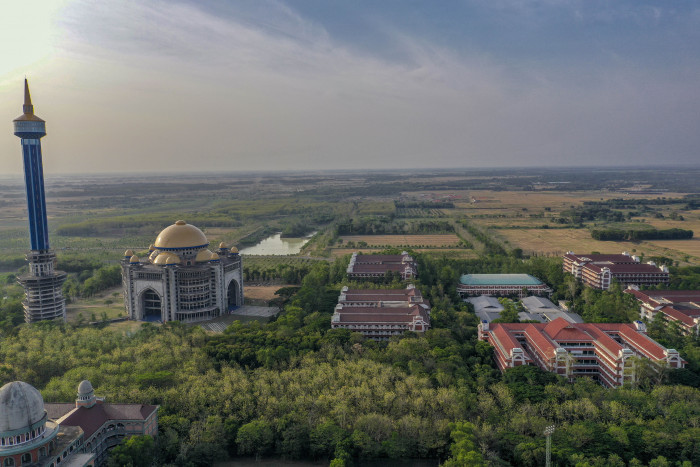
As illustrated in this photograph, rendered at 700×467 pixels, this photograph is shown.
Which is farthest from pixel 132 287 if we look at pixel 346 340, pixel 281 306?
pixel 346 340

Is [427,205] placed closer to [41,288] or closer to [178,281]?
[178,281]

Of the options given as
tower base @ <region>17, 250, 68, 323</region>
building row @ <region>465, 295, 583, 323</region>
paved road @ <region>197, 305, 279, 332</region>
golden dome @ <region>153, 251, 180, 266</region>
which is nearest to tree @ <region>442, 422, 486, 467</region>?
building row @ <region>465, 295, 583, 323</region>

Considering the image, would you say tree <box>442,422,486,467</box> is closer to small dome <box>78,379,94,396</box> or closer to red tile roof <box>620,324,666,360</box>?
red tile roof <box>620,324,666,360</box>

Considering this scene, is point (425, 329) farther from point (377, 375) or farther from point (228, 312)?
point (228, 312)

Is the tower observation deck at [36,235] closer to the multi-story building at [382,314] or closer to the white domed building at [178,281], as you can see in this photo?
the white domed building at [178,281]

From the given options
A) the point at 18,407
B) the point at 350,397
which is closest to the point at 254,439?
the point at 350,397
